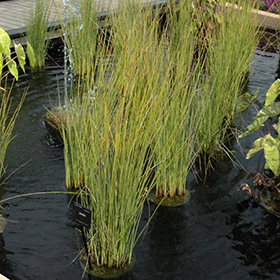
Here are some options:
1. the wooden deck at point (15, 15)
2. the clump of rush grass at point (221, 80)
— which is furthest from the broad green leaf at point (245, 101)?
the wooden deck at point (15, 15)

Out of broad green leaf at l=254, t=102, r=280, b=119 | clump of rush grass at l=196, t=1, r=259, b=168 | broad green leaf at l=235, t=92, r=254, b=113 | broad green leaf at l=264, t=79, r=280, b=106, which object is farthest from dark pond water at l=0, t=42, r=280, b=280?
broad green leaf at l=264, t=79, r=280, b=106

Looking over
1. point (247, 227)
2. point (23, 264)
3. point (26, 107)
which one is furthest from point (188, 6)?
point (23, 264)

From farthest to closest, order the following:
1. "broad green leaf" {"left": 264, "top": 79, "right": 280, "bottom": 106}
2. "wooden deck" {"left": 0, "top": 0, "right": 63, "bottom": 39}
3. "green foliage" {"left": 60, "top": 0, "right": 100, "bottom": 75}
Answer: "wooden deck" {"left": 0, "top": 0, "right": 63, "bottom": 39}, "green foliage" {"left": 60, "top": 0, "right": 100, "bottom": 75}, "broad green leaf" {"left": 264, "top": 79, "right": 280, "bottom": 106}

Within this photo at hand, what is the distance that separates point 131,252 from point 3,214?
105 centimetres

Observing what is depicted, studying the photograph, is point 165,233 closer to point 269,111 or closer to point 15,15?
point 269,111

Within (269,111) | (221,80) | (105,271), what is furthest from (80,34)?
(105,271)

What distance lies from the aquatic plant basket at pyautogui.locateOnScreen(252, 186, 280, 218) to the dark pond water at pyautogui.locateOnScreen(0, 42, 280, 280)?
0.17 feet

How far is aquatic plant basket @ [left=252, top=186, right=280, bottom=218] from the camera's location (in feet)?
8.75

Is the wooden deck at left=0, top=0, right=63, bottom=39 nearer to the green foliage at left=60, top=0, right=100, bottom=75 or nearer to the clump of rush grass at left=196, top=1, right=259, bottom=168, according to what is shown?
the green foliage at left=60, top=0, right=100, bottom=75

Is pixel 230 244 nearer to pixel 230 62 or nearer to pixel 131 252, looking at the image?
pixel 131 252

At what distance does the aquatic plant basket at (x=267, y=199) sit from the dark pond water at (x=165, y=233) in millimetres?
53

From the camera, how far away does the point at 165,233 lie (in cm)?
246

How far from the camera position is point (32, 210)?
2.61 metres

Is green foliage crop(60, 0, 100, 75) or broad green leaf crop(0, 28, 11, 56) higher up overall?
broad green leaf crop(0, 28, 11, 56)
